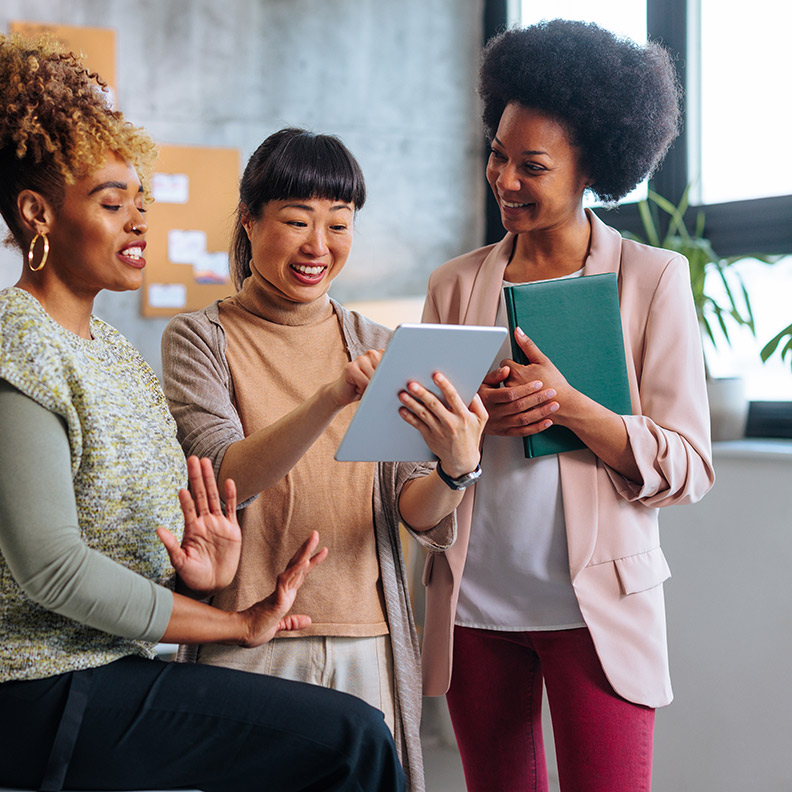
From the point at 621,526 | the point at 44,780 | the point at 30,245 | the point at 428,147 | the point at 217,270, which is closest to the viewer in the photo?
the point at 44,780

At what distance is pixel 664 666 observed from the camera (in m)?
1.50

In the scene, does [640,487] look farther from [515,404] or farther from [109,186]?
[109,186]

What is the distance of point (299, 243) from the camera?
1.49 m

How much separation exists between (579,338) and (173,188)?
2647mm

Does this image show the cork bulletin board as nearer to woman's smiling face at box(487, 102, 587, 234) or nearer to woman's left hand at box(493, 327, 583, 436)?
woman's smiling face at box(487, 102, 587, 234)

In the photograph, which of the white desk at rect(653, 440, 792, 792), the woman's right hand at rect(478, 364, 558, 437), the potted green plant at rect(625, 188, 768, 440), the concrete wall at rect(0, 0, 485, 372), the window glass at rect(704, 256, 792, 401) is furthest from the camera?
the concrete wall at rect(0, 0, 485, 372)

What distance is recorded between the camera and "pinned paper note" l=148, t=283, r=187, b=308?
12.2 ft

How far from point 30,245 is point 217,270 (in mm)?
2589

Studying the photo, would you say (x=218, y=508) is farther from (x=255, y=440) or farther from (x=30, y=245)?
(x=30, y=245)

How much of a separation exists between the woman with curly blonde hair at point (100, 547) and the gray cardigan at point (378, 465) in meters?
0.10

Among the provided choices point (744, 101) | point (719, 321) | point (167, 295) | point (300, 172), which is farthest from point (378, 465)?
point (167, 295)

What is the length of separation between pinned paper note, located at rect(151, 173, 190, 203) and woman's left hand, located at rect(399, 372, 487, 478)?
270 cm

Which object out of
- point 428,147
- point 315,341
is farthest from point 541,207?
point 428,147

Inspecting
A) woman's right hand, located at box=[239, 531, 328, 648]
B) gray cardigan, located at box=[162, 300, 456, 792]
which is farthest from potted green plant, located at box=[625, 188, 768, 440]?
woman's right hand, located at box=[239, 531, 328, 648]
